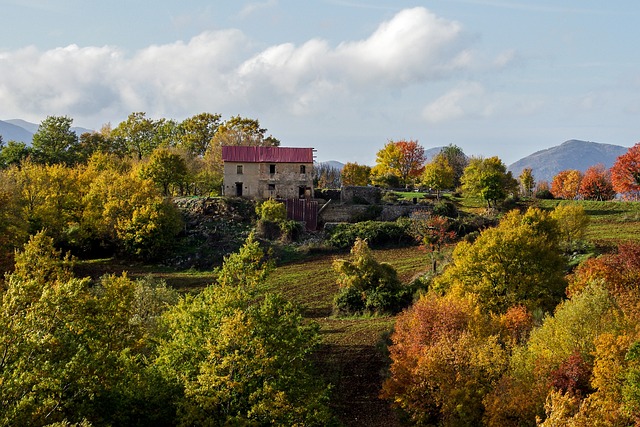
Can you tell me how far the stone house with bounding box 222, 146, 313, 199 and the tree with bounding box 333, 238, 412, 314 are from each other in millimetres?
26305

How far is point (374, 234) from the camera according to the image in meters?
63.7

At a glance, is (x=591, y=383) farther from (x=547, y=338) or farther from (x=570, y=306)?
(x=570, y=306)

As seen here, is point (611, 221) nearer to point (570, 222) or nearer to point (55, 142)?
point (570, 222)

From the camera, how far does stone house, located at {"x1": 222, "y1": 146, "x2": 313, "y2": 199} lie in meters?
71.2

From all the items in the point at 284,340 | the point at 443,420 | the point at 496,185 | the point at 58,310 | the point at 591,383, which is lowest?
the point at 443,420

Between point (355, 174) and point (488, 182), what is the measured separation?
28828 mm

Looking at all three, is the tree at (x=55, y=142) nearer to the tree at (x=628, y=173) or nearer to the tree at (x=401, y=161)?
the tree at (x=401, y=161)

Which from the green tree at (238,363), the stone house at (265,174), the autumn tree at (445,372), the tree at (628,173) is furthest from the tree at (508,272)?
the tree at (628,173)

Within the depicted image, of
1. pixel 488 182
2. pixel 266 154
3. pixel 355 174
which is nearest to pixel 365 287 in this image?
pixel 266 154

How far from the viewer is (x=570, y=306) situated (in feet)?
95.7

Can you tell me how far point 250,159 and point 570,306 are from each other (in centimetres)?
4702

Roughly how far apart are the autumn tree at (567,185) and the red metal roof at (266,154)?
51619mm

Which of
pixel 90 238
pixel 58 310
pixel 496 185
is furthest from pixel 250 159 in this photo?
pixel 58 310

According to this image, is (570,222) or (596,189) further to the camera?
(596,189)
